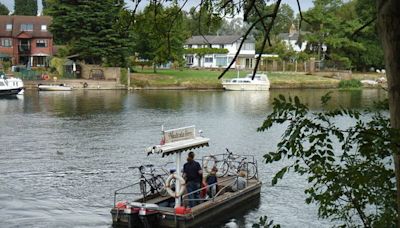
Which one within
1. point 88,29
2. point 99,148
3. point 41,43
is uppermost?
point 88,29

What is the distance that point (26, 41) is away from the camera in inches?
4149

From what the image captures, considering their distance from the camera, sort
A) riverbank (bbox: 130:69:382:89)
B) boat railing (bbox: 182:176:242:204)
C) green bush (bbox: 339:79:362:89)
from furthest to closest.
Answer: green bush (bbox: 339:79:362:89)
riverbank (bbox: 130:69:382:89)
boat railing (bbox: 182:176:242:204)

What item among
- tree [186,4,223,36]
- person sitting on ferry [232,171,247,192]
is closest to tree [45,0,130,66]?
person sitting on ferry [232,171,247,192]

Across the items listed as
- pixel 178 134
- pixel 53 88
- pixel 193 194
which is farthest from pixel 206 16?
pixel 53 88

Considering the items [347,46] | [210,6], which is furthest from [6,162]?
[347,46]

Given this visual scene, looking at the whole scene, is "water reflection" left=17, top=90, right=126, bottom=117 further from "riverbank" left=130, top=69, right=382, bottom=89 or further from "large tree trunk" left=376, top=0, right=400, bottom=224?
"large tree trunk" left=376, top=0, right=400, bottom=224

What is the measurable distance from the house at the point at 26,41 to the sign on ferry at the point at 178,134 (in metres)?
87.0

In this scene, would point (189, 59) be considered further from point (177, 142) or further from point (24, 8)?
point (177, 142)

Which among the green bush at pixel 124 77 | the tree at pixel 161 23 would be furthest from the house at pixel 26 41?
the tree at pixel 161 23

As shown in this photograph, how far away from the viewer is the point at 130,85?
9275cm

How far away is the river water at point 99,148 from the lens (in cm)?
2334

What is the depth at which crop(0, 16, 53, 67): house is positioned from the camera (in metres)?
105

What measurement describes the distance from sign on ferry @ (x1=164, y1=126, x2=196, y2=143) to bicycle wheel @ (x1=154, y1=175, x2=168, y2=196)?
2.28m

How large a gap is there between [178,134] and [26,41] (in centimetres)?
9049
